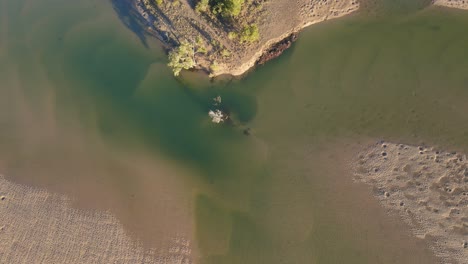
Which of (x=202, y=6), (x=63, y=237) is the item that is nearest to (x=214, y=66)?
(x=202, y=6)

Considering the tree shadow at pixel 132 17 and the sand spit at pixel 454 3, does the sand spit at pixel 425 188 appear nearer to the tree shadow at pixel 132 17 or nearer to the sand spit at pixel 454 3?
the sand spit at pixel 454 3

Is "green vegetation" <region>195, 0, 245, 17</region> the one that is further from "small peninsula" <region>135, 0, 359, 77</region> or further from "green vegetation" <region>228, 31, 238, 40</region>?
"green vegetation" <region>228, 31, 238, 40</region>

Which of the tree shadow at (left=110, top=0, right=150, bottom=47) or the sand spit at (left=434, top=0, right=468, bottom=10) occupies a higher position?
the sand spit at (left=434, top=0, right=468, bottom=10)

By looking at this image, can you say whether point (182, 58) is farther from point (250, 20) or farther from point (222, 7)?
point (250, 20)

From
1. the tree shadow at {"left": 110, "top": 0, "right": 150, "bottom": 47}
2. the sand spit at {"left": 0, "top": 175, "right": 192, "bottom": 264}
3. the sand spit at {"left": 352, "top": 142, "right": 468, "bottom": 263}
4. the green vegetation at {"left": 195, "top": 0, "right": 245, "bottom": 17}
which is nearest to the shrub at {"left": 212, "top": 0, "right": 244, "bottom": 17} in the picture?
the green vegetation at {"left": 195, "top": 0, "right": 245, "bottom": 17}

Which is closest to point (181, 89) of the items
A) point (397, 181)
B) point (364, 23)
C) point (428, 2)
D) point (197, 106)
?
point (197, 106)

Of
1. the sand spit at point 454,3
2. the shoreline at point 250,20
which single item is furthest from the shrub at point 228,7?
the sand spit at point 454,3

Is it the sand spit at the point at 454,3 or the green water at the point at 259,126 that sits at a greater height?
the sand spit at the point at 454,3
